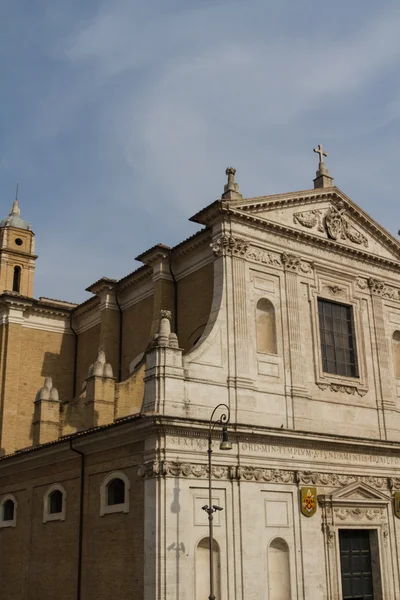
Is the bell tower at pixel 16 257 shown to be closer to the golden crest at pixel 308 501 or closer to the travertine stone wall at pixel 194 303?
the travertine stone wall at pixel 194 303

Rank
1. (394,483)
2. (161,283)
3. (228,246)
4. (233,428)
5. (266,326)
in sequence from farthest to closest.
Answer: (161,283), (394,483), (266,326), (228,246), (233,428)

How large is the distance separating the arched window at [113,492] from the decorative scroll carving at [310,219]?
10017 mm

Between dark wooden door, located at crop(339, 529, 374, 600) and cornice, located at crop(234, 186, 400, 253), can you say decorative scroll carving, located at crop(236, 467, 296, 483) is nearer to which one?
dark wooden door, located at crop(339, 529, 374, 600)

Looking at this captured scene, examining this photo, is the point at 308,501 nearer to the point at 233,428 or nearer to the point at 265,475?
the point at 265,475

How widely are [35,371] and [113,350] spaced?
404 cm

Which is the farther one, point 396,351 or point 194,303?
point 396,351

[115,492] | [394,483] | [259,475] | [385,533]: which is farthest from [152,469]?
[394,483]

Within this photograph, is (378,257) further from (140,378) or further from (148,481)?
(148,481)

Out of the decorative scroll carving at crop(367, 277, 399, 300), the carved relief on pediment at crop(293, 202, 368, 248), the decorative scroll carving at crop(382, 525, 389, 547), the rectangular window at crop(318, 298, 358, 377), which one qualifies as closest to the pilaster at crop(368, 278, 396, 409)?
the decorative scroll carving at crop(367, 277, 399, 300)

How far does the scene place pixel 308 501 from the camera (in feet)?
65.4

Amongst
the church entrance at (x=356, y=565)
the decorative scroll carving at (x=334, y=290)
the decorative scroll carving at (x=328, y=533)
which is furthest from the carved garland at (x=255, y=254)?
the church entrance at (x=356, y=565)

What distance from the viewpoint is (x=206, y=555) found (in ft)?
57.9

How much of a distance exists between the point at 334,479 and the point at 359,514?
4.56 ft

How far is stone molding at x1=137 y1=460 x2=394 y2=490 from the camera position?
1747 cm
